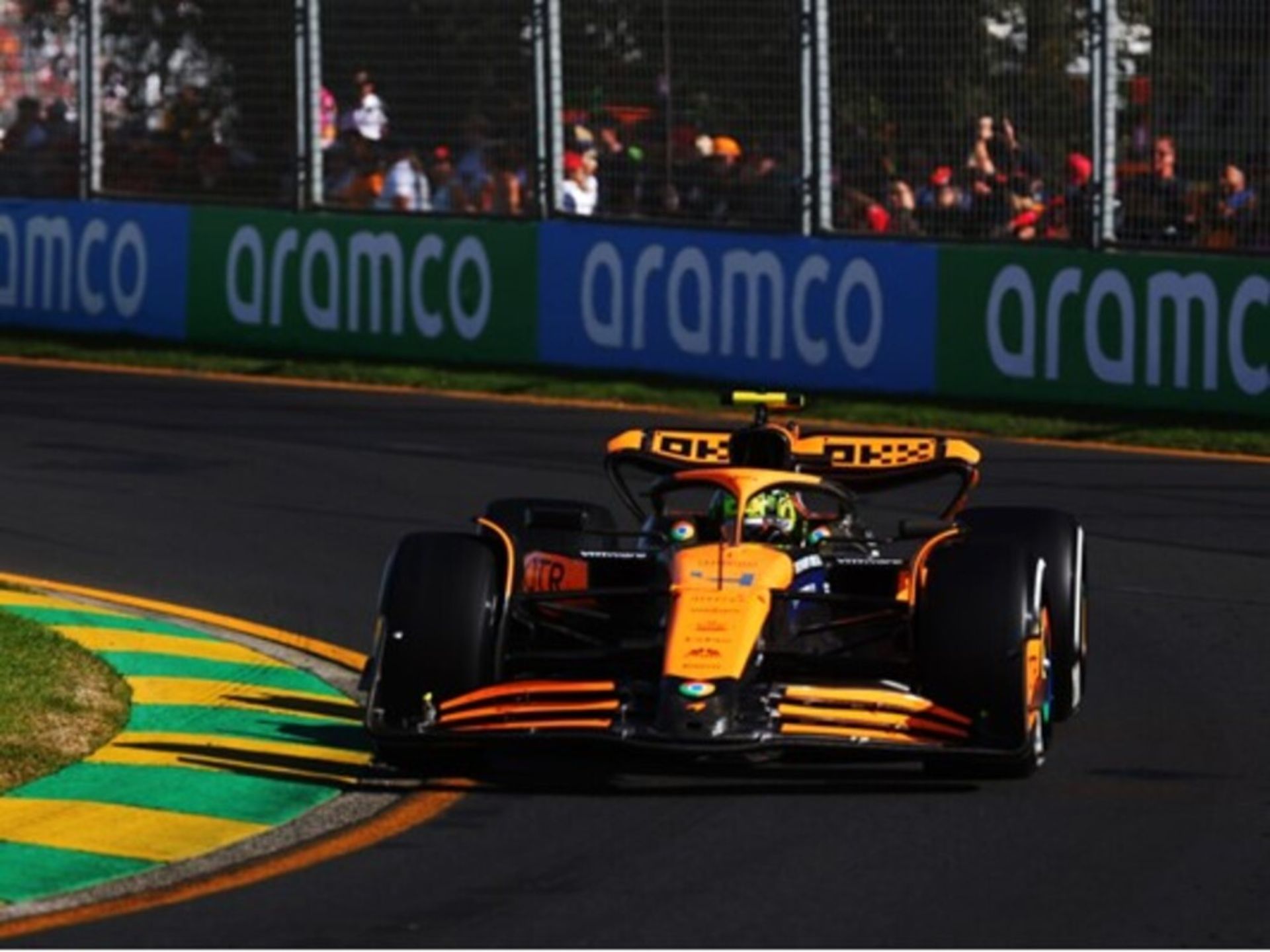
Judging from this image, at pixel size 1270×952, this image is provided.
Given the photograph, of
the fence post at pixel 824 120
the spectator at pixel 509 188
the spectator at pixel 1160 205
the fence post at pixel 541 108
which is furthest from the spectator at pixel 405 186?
the spectator at pixel 1160 205

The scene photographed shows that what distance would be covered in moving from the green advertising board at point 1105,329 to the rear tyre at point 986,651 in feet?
31.7

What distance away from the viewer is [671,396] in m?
21.5

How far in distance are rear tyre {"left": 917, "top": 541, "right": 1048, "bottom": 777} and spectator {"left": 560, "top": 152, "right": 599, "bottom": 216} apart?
12.9 metres

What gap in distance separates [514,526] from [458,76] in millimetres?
12588

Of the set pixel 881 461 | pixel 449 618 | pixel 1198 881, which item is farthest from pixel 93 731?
pixel 1198 881

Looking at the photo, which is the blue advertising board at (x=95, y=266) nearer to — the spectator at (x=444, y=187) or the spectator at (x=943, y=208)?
the spectator at (x=444, y=187)

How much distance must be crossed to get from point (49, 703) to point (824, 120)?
38.2 ft

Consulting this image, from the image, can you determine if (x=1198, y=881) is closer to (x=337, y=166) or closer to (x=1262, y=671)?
(x=1262, y=671)

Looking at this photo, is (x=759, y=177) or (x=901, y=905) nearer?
(x=901, y=905)

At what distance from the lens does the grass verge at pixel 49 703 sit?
10539 millimetres

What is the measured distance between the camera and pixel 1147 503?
16.9 m

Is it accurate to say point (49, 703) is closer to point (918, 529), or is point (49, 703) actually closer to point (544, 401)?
point (918, 529)

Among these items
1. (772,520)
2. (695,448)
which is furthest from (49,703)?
(772,520)

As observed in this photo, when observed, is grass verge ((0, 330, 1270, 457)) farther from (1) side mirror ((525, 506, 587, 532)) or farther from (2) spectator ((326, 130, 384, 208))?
(1) side mirror ((525, 506, 587, 532))
